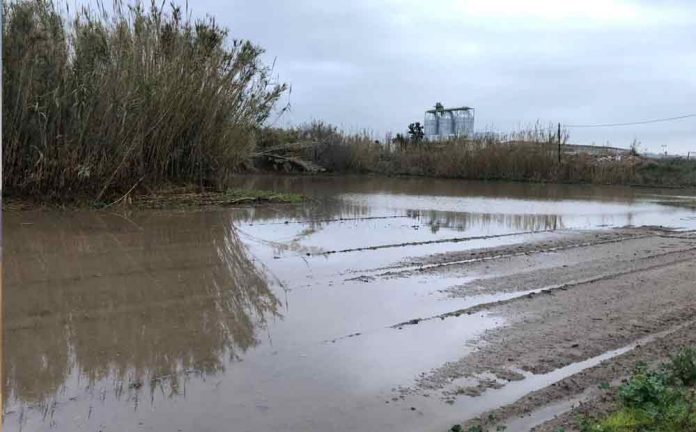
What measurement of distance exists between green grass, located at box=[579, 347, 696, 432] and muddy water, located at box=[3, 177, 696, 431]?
0.86 m

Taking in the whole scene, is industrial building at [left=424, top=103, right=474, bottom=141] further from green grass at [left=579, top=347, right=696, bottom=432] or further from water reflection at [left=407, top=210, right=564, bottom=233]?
green grass at [left=579, top=347, right=696, bottom=432]

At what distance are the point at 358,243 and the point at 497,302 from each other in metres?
4.08

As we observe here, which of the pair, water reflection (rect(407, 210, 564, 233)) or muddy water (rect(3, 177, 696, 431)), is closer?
muddy water (rect(3, 177, 696, 431))

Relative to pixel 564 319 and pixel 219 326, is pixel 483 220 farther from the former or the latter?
pixel 219 326

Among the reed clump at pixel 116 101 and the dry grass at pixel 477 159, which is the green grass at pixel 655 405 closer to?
the reed clump at pixel 116 101

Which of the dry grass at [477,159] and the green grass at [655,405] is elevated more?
the dry grass at [477,159]

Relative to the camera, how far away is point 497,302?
6.96 meters

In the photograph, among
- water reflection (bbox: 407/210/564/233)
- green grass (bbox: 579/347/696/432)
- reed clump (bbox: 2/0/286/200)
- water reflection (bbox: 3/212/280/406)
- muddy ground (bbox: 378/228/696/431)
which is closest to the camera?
green grass (bbox: 579/347/696/432)

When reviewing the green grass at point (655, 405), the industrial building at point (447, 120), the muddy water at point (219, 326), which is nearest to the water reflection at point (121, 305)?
the muddy water at point (219, 326)

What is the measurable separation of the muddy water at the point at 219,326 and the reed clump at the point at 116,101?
1.26 m

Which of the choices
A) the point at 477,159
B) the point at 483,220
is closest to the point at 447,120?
the point at 477,159

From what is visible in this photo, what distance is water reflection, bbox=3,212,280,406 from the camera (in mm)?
4664

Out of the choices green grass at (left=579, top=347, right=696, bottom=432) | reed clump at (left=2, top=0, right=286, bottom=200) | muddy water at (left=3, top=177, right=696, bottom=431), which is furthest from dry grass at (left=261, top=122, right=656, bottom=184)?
green grass at (left=579, top=347, right=696, bottom=432)

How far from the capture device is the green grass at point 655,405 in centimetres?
366
